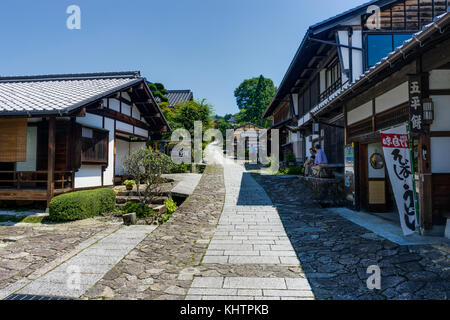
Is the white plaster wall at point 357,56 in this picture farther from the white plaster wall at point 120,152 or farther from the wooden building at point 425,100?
the white plaster wall at point 120,152

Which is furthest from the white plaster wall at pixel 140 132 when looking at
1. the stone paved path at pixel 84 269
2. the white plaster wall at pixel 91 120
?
the stone paved path at pixel 84 269

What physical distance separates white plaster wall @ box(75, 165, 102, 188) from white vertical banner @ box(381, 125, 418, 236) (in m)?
10.7

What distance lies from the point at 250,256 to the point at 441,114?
5.33 metres

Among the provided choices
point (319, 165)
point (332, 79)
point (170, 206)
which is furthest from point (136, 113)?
point (332, 79)

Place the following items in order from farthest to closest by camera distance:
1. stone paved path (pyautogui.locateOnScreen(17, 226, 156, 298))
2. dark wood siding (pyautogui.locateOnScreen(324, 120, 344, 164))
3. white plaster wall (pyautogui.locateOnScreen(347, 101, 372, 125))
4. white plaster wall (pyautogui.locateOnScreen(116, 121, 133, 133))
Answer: white plaster wall (pyautogui.locateOnScreen(116, 121, 133, 133)) → dark wood siding (pyautogui.locateOnScreen(324, 120, 344, 164)) → white plaster wall (pyautogui.locateOnScreen(347, 101, 372, 125)) → stone paved path (pyautogui.locateOnScreen(17, 226, 156, 298))

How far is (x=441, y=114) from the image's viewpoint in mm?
5488

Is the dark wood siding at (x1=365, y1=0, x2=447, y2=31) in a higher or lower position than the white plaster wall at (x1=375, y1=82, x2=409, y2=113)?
higher

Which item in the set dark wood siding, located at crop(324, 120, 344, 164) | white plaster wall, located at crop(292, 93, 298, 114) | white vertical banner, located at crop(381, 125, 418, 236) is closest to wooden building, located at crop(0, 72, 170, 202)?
white vertical banner, located at crop(381, 125, 418, 236)

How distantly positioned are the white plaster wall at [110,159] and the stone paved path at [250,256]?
6.37 m

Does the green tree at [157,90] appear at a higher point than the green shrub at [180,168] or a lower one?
higher

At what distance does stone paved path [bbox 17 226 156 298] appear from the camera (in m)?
3.85

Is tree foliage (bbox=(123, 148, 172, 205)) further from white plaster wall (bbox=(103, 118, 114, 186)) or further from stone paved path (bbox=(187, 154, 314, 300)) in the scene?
white plaster wall (bbox=(103, 118, 114, 186))

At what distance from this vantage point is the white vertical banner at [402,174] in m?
5.18
